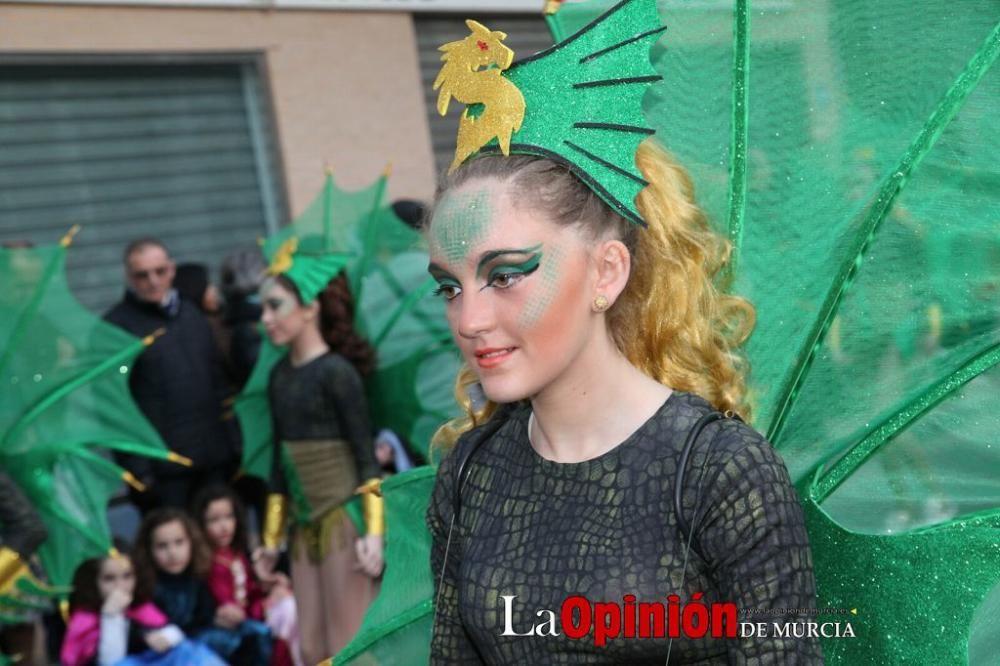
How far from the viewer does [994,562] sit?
2223 millimetres

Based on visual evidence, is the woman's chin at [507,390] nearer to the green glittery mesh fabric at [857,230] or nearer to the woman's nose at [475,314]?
the woman's nose at [475,314]

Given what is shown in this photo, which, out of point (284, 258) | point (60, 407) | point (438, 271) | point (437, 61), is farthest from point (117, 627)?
point (437, 61)

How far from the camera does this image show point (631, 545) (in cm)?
210

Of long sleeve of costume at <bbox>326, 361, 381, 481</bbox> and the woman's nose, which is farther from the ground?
long sleeve of costume at <bbox>326, 361, 381, 481</bbox>

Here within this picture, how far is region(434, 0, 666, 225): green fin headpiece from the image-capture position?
2227 mm

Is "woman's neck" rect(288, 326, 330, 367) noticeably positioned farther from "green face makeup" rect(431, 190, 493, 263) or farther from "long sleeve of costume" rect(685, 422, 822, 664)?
"long sleeve of costume" rect(685, 422, 822, 664)

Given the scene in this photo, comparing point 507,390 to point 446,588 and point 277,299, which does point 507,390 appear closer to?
point 446,588

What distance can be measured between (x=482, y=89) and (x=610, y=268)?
1.10ft

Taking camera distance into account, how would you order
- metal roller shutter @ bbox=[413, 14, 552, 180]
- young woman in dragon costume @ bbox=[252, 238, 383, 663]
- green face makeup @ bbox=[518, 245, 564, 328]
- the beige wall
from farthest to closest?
1. metal roller shutter @ bbox=[413, 14, 552, 180]
2. the beige wall
3. young woman in dragon costume @ bbox=[252, 238, 383, 663]
4. green face makeup @ bbox=[518, 245, 564, 328]

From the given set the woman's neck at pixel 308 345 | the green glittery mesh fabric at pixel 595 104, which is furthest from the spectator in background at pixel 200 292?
the green glittery mesh fabric at pixel 595 104

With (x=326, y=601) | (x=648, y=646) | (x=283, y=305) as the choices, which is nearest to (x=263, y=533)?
(x=326, y=601)

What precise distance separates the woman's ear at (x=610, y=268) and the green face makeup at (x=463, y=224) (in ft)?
0.59

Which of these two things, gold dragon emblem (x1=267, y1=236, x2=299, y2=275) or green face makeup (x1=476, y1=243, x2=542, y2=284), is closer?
green face makeup (x1=476, y1=243, x2=542, y2=284)

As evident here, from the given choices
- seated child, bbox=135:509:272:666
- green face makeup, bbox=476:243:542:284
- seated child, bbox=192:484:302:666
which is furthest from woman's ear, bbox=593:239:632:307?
seated child, bbox=192:484:302:666
